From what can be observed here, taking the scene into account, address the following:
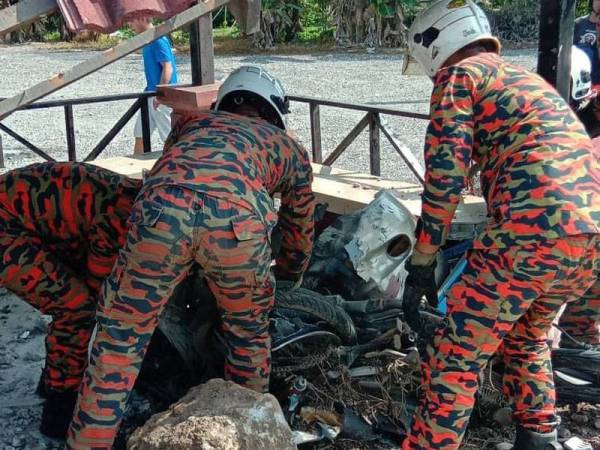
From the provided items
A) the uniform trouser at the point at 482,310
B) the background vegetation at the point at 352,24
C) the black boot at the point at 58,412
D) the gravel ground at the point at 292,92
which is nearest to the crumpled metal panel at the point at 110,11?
the uniform trouser at the point at 482,310

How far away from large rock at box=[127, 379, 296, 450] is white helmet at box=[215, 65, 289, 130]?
1.38m

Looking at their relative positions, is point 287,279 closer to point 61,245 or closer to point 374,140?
point 61,245

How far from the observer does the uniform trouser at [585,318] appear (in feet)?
13.9

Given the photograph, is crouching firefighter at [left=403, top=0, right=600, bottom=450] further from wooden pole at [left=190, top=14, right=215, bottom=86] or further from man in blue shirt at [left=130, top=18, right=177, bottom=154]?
man in blue shirt at [left=130, top=18, right=177, bottom=154]

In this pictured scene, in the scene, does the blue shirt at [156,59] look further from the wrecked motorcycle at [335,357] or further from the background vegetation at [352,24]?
the background vegetation at [352,24]

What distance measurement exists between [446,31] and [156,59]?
5.24 meters

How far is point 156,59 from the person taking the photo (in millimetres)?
8102

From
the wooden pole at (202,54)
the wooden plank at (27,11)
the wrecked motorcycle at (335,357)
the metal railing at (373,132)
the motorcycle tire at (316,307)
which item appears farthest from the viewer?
the metal railing at (373,132)

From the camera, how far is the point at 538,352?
3.42 metres

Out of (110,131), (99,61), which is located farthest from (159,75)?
(99,61)

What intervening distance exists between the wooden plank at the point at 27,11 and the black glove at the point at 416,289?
173 cm

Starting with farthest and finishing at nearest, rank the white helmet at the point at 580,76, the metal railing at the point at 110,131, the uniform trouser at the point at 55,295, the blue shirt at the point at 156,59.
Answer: the blue shirt at the point at 156,59 → the metal railing at the point at 110,131 → the white helmet at the point at 580,76 → the uniform trouser at the point at 55,295

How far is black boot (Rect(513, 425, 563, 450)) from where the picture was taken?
3.39 metres

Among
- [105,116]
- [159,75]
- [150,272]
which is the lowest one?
[105,116]
